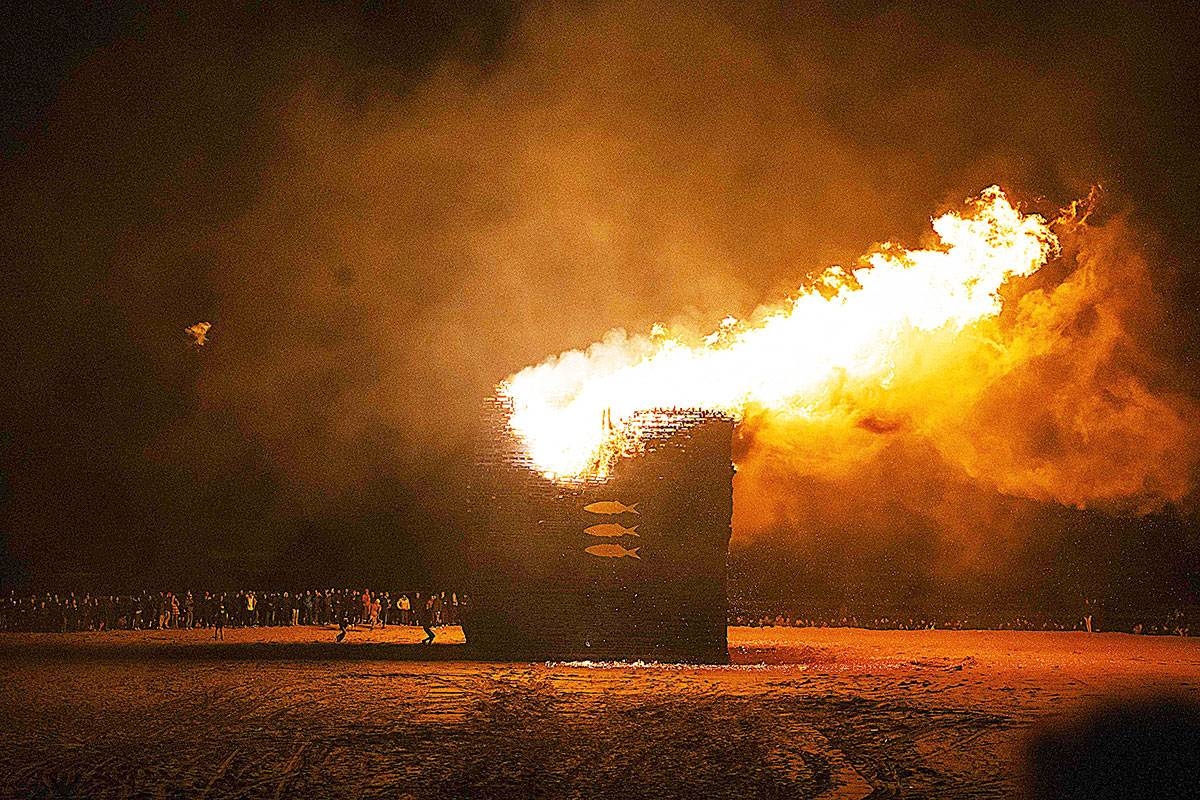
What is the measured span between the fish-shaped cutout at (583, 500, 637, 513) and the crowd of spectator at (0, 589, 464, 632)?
7.81 metres

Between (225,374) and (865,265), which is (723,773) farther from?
(225,374)

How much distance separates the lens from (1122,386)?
2484 cm

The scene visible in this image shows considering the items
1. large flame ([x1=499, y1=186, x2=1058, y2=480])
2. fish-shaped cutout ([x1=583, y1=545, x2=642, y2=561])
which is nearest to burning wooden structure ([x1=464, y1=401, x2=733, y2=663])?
fish-shaped cutout ([x1=583, y1=545, x2=642, y2=561])

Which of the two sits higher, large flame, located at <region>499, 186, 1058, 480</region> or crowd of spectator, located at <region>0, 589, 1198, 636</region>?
large flame, located at <region>499, 186, 1058, 480</region>

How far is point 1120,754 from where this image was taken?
35.1 feet

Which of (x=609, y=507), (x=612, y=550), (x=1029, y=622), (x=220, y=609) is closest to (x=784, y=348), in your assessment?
(x=609, y=507)

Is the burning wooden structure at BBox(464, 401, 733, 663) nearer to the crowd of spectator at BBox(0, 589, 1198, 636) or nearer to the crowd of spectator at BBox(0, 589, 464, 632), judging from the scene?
the crowd of spectator at BBox(0, 589, 464, 632)

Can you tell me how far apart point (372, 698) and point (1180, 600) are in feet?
71.8

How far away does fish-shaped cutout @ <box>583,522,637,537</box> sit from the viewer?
18.9 m

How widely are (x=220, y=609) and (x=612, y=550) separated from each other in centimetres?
1180

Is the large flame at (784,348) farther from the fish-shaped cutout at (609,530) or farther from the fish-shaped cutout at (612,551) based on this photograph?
the fish-shaped cutout at (612,551)

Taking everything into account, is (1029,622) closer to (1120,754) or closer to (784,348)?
(784,348)

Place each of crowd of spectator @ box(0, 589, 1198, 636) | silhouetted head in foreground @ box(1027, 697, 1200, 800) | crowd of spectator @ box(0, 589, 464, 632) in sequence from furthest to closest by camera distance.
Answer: crowd of spectator @ box(0, 589, 1198, 636), crowd of spectator @ box(0, 589, 464, 632), silhouetted head in foreground @ box(1027, 697, 1200, 800)

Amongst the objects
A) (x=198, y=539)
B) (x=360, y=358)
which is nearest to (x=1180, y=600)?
(x=360, y=358)
